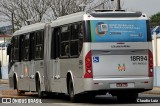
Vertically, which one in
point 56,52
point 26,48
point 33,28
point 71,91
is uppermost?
point 33,28

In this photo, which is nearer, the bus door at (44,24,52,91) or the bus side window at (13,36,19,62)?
the bus door at (44,24,52,91)

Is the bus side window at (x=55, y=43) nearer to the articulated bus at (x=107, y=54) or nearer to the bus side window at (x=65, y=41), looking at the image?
the bus side window at (x=65, y=41)

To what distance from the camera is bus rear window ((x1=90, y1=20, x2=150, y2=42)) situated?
20.8 metres

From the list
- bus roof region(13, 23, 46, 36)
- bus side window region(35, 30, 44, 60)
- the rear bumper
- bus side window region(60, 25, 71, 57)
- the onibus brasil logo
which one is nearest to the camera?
the rear bumper

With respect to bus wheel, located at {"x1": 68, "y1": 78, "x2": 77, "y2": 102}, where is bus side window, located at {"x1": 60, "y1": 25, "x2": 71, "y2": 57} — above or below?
above

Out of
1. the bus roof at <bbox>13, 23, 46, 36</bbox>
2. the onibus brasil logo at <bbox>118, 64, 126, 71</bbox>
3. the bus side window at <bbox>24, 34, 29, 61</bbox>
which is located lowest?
the onibus brasil logo at <bbox>118, 64, 126, 71</bbox>

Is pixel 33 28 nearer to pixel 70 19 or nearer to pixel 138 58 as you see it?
pixel 70 19

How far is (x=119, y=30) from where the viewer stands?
21031 mm

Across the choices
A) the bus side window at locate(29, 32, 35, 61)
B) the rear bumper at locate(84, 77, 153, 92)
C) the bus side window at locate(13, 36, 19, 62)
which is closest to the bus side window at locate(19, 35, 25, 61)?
the bus side window at locate(13, 36, 19, 62)

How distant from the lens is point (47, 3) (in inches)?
2571

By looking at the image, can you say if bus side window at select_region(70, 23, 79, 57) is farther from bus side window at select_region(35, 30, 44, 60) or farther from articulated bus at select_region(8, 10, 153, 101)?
bus side window at select_region(35, 30, 44, 60)

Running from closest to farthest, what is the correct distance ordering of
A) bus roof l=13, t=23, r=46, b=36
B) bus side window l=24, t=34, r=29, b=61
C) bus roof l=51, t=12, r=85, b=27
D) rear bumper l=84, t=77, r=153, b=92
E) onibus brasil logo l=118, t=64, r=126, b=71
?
1. rear bumper l=84, t=77, r=153, b=92
2. onibus brasil logo l=118, t=64, r=126, b=71
3. bus roof l=51, t=12, r=85, b=27
4. bus roof l=13, t=23, r=46, b=36
5. bus side window l=24, t=34, r=29, b=61

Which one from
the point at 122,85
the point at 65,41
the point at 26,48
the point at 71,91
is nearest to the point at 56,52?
the point at 65,41

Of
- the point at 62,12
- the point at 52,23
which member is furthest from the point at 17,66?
the point at 62,12
